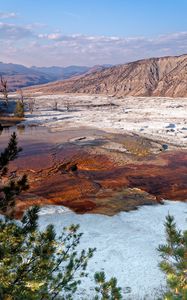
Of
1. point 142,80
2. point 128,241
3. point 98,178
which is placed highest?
point 142,80

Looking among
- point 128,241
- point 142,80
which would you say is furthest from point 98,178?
point 142,80

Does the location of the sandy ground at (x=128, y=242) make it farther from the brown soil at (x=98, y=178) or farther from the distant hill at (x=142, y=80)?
the distant hill at (x=142, y=80)

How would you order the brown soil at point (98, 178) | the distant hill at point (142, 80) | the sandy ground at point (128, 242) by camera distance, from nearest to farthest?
the sandy ground at point (128, 242) → the brown soil at point (98, 178) → the distant hill at point (142, 80)

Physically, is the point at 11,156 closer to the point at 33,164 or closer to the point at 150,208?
the point at 150,208

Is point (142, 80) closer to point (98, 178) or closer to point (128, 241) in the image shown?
point (98, 178)

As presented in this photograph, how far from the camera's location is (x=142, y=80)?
122438mm

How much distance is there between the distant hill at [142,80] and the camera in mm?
112438

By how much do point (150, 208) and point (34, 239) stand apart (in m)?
12.4

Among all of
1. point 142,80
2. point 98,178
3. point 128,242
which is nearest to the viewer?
point 128,242

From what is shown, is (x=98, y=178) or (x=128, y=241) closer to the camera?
(x=128, y=241)

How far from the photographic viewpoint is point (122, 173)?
81.7 feet

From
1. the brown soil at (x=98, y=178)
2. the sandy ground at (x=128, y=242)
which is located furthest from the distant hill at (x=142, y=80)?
the sandy ground at (x=128, y=242)

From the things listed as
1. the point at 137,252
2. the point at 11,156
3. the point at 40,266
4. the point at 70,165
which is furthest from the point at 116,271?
the point at 70,165

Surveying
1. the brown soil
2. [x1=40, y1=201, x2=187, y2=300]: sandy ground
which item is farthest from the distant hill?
[x1=40, y1=201, x2=187, y2=300]: sandy ground
